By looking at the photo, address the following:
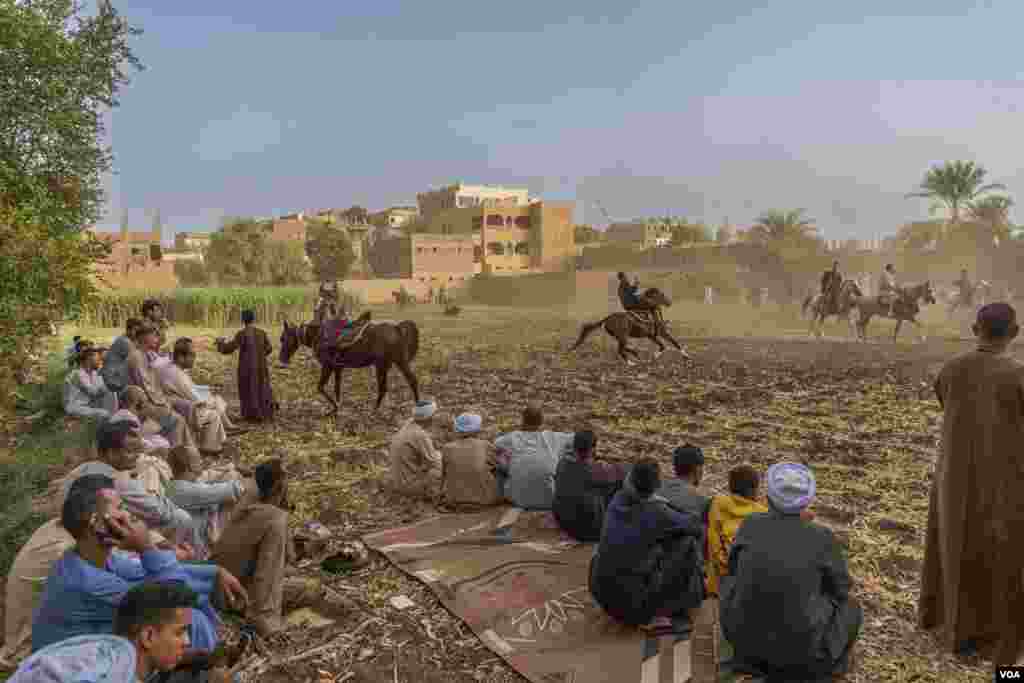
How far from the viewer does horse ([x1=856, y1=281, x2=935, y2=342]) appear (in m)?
20.3

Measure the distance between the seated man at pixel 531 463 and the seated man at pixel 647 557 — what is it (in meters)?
1.88

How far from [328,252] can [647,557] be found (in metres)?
50.1

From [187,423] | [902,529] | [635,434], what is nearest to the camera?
[902,529]

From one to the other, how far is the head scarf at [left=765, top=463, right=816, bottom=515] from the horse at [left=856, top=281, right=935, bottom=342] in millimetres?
19935

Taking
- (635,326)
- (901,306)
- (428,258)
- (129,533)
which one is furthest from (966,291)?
(428,258)

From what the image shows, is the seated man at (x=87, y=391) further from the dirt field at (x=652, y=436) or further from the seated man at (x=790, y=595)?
the seated man at (x=790, y=595)

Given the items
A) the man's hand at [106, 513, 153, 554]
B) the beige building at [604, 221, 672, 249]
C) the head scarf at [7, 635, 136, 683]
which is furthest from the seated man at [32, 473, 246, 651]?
the beige building at [604, 221, 672, 249]

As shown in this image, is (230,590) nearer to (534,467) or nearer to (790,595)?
(790,595)

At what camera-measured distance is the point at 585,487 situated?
5.14 metres

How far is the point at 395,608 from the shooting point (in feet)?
14.6

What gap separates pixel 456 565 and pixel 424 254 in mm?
45363

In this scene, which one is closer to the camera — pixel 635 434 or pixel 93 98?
pixel 635 434

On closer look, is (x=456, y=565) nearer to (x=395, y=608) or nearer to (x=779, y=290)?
(x=395, y=608)

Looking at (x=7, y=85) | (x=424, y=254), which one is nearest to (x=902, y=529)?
(x=7, y=85)
